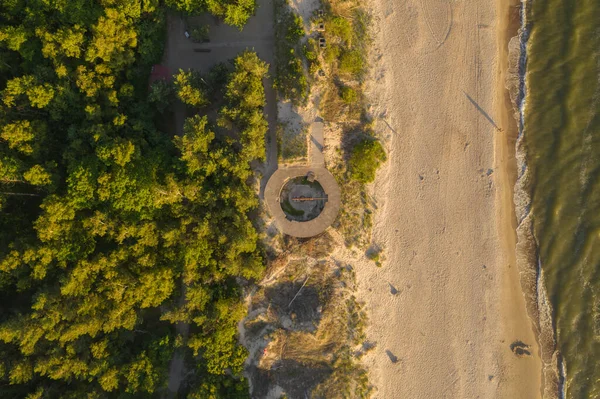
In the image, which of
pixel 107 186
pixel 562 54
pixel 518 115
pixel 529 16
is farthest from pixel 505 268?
pixel 107 186

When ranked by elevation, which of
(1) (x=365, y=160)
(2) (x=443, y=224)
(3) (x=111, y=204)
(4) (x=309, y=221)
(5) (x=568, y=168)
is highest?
(1) (x=365, y=160)

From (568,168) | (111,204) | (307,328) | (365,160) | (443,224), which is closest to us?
(111,204)

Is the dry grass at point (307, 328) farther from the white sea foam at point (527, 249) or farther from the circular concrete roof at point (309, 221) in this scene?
the white sea foam at point (527, 249)

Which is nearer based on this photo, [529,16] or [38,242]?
[38,242]

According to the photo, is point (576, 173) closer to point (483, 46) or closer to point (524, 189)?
point (524, 189)

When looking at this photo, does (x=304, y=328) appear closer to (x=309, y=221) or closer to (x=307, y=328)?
(x=307, y=328)

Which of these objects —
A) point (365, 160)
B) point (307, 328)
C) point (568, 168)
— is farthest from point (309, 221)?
point (568, 168)
